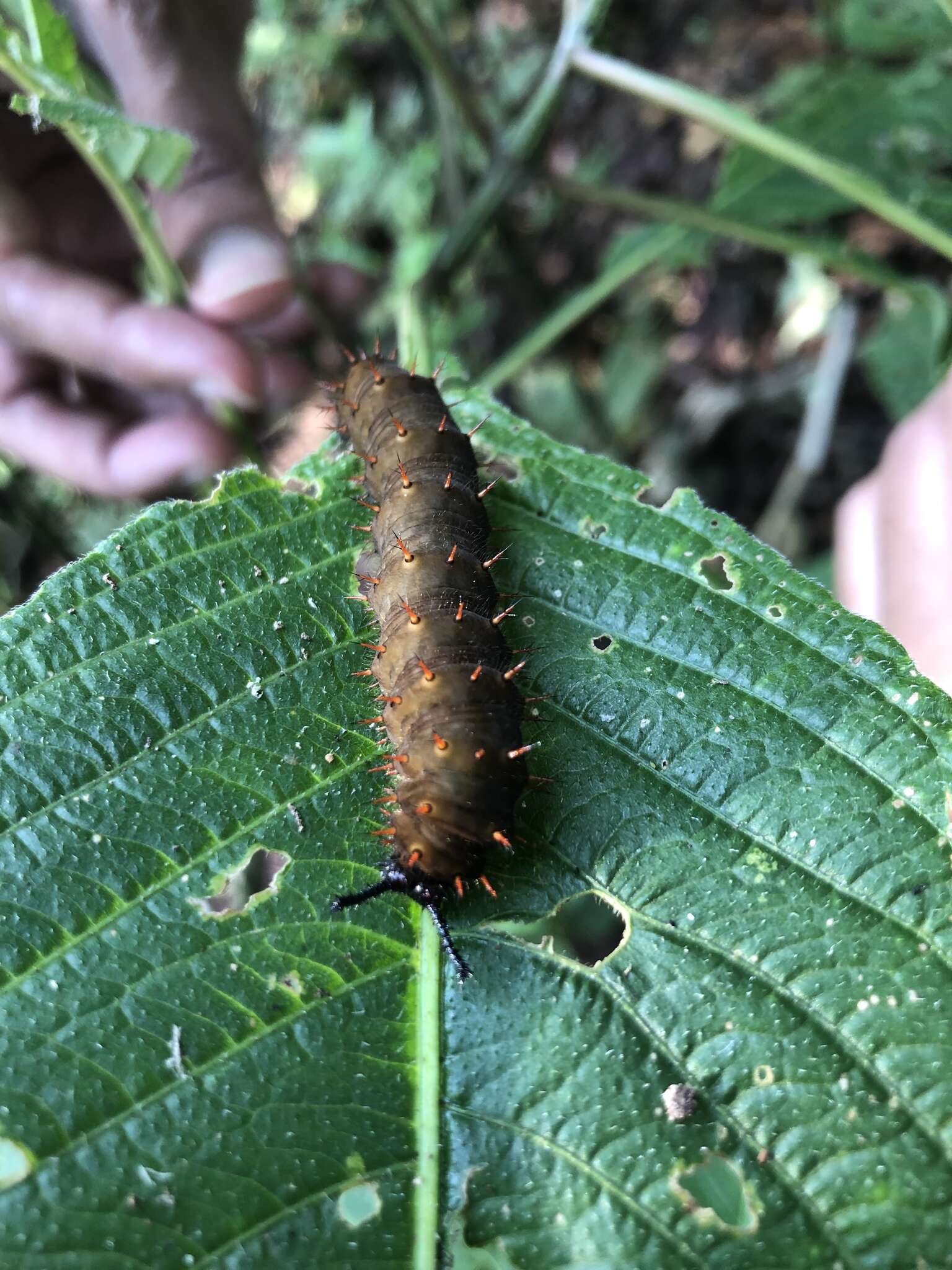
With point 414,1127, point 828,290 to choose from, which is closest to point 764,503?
point 828,290

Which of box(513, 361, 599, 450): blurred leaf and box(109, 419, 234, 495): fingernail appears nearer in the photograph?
box(109, 419, 234, 495): fingernail

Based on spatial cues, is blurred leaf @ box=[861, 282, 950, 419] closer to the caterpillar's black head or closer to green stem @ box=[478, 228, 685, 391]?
green stem @ box=[478, 228, 685, 391]

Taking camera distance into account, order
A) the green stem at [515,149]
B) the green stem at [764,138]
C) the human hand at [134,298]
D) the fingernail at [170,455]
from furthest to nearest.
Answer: the fingernail at [170,455] → the green stem at [515,149] → the human hand at [134,298] → the green stem at [764,138]

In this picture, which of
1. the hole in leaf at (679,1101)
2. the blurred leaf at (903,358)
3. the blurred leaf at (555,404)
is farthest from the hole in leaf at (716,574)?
the blurred leaf at (555,404)

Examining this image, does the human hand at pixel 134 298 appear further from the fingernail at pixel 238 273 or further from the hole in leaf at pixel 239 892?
the hole in leaf at pixel 239 892

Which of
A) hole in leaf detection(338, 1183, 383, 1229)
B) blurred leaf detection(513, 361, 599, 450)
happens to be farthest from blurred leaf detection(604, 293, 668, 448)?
hole in leaf detection(338, 1183, 383, 1229)

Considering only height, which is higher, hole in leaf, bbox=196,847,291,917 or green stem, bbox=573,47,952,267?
green stem, bbox=573,47,952,267
